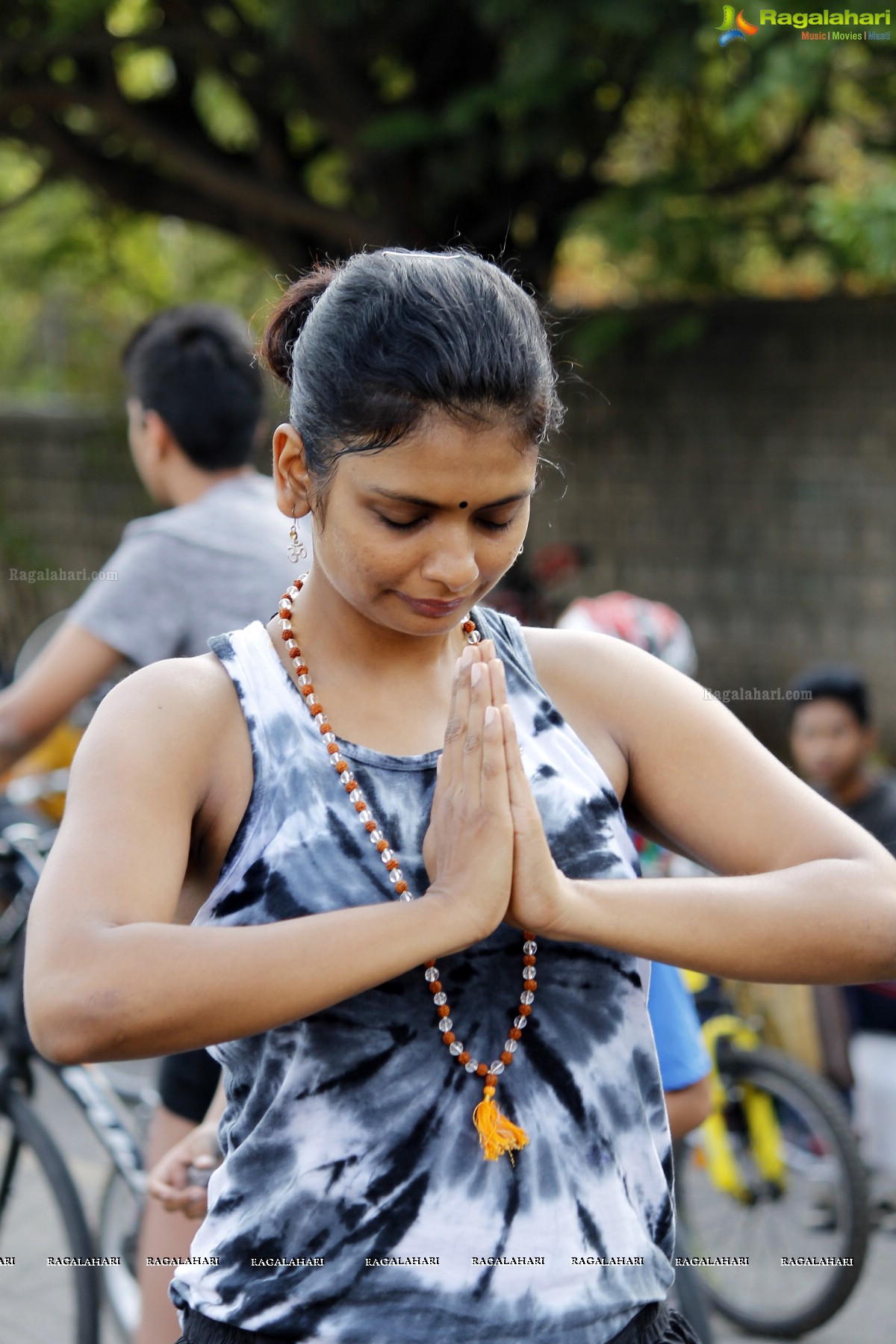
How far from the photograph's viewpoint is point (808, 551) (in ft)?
25.9

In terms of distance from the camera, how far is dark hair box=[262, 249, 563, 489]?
51.5 inches

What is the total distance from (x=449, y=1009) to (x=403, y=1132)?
4.6 inches

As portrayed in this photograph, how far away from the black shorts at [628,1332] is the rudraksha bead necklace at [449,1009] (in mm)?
230

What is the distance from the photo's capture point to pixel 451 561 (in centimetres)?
133

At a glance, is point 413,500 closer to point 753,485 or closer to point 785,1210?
point 785,1210

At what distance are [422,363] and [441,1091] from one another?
0.67m

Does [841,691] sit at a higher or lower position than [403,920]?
lower

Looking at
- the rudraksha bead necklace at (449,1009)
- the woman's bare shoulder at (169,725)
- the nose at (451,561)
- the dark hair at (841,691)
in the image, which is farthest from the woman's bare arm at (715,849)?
the dark hair at (841,691)

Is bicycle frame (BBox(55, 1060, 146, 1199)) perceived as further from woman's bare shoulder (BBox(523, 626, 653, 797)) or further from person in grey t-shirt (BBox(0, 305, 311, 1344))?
woman's bare shoulder (BBox(523, 626, 653, 797))

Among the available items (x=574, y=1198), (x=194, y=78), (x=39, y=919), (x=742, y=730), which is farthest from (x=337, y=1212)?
(x=194, y=78)

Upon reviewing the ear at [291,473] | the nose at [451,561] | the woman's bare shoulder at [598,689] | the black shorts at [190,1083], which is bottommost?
the black shorts at [190,1083]

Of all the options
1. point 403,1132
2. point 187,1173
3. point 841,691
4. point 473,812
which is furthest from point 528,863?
point 841,691

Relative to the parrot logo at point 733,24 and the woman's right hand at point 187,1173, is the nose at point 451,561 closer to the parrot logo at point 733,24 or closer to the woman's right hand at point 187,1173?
the woman's right hand at point 187,1173

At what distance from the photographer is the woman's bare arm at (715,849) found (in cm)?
137
